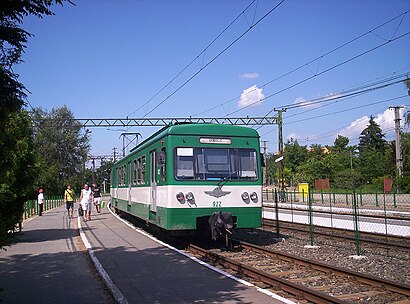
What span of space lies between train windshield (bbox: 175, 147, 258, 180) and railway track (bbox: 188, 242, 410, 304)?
81.5 inches

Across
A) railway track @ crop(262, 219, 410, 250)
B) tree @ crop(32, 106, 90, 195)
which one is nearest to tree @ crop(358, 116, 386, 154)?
tree @ crop(32, 106, 90, 195)

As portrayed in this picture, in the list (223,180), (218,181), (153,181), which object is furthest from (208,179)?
(153,181)

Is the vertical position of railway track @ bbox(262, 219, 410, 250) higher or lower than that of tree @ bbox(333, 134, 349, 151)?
lower

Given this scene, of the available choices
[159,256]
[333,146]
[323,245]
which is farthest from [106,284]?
[333,146]

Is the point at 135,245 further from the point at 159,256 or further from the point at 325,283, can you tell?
the point at 325,283

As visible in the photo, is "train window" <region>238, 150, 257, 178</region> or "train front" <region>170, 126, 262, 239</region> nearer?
"train front" <region>170, 126, 262, 239</region>

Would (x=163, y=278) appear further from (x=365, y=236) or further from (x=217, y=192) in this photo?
(x=365, y=236)

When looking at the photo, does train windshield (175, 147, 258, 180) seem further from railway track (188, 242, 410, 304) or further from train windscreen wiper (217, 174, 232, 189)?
railway track (188, 242, 410, 304)

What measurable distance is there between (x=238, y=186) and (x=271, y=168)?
8810 cm

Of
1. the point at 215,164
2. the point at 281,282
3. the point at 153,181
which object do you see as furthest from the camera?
the point at 153,181

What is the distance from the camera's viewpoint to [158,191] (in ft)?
41.8

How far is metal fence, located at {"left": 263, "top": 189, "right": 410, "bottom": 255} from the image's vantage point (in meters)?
14.7

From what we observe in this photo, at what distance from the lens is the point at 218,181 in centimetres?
1191

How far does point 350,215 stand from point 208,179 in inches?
521
